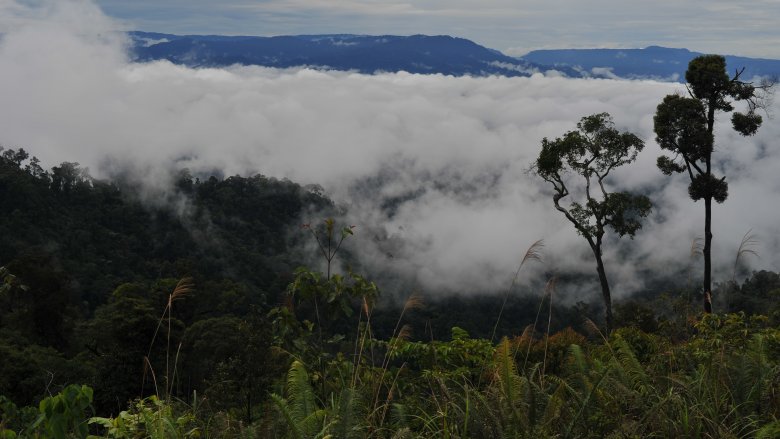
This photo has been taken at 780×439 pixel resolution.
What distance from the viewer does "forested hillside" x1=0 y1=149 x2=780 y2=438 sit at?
8.76 ft

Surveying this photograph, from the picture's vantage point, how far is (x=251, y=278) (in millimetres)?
51781

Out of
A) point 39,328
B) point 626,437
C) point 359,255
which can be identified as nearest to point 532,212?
point 359,255

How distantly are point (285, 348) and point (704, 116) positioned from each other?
1099cm

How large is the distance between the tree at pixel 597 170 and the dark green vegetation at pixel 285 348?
1.41ft

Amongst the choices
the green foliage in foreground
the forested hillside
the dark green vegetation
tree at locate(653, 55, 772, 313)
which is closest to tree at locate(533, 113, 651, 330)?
the dark green vegetation

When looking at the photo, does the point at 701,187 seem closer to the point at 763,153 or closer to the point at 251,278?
the point at 251,278

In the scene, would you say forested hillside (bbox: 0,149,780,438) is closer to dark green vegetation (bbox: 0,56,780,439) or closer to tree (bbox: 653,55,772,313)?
dark green vegetation (bbox: 0,56,780,439)

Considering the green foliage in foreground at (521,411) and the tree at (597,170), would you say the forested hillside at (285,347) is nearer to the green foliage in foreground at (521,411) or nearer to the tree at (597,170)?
the green foliage in foreground at (521,411)

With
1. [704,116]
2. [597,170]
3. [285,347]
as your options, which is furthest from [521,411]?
[597,170]

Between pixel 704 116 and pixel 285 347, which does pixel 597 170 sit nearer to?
pixel 704 116

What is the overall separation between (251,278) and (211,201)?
16.9 meters

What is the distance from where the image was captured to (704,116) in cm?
1287

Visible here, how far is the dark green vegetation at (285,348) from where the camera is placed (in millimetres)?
2666

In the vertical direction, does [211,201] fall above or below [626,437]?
below
